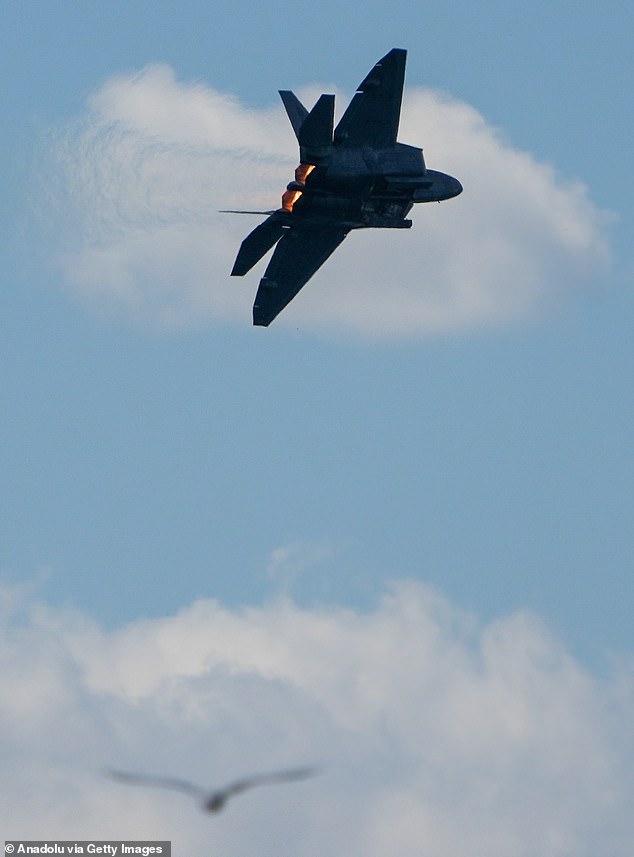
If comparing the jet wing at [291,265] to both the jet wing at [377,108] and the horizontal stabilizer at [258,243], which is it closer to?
the horizontal stabilizer at [258,243]

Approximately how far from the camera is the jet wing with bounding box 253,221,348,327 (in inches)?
2864

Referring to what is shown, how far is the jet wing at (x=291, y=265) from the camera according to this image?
72.8 m

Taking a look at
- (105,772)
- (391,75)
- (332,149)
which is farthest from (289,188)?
(105,772)

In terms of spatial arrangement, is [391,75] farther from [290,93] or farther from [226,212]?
[226,212]

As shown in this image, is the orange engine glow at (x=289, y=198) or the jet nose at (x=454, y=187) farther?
the jet nose at (x=454, y=187)

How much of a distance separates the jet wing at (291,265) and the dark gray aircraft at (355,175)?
0.64 ft

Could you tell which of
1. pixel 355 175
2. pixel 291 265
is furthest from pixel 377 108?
pixel 291 265

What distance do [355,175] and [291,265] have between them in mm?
7785

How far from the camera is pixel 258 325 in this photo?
74.7 metres

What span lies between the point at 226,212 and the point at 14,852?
88.5ft

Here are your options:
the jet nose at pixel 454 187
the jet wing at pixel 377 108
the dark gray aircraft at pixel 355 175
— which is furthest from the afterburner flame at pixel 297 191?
the jet nose at pixel 454 187

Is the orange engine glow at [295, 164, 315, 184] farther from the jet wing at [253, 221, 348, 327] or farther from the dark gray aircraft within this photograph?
the jet wing at [253, 221, 348, 327]

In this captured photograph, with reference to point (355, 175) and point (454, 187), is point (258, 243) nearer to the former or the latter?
point (355, 175)

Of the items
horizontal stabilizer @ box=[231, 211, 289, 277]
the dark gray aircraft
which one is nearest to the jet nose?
the dark gray aircraft
